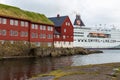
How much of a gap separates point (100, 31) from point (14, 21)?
330ft

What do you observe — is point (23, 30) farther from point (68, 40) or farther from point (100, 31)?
point (100, 31)

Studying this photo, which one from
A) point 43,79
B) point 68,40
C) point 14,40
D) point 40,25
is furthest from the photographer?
point 68,40

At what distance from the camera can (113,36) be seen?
554ft

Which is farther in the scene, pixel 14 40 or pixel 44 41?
pixel 44 41

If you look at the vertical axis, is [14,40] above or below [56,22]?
below

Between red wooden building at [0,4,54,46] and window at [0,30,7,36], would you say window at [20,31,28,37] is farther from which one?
window at [0,30,7,36]

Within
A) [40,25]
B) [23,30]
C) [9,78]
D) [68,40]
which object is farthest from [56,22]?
[9,78]

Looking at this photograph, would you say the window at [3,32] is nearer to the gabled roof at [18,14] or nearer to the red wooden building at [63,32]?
the gabled roof at [18,14]

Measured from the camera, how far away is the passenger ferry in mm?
147450

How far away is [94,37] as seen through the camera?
15550cm

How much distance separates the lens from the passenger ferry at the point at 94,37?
147450 millimetres

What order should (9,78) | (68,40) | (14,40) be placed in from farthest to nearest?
(68,40), (14,40), (9,78)

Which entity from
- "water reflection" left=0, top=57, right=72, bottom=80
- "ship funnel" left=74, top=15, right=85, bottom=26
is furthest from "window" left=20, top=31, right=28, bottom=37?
"ship funnel" left=74, top=15, right=85, bottom=26

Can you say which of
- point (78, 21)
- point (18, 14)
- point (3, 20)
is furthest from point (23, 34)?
point (78, 21)
